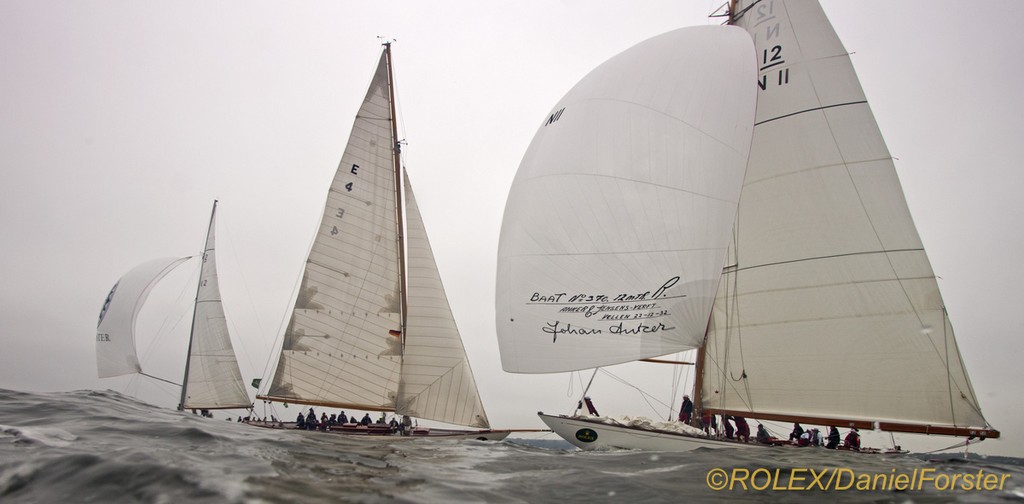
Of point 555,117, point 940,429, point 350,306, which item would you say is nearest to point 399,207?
point 350,306

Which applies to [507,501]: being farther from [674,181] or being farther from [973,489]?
[674,181]

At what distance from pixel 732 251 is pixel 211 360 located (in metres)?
30.4

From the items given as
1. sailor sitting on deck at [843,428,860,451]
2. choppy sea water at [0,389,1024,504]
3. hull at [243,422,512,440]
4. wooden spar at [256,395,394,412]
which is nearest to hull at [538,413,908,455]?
sailor sitting on deck at [843,428,860,451]

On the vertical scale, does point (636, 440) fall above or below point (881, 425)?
below

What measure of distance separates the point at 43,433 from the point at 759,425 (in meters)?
20.1

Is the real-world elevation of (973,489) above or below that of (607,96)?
below

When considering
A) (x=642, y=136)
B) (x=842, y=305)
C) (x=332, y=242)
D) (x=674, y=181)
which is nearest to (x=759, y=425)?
(x=842, y=305)

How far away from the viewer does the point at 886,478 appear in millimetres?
9508

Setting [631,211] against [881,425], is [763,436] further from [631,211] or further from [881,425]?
[631,211]

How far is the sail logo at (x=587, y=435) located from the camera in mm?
18477

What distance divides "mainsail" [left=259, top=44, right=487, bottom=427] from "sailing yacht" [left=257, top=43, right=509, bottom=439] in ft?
0.14

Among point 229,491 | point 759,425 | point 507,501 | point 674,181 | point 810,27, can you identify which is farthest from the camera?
point 810,27

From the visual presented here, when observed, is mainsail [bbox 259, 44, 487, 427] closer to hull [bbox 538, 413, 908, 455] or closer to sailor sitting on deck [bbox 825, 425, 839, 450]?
hull [bbox 538, 413, 908, 455]

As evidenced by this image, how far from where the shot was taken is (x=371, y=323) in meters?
25.2
